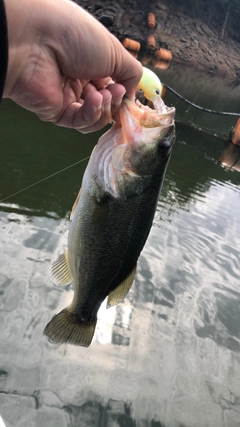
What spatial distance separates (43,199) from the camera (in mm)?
6566

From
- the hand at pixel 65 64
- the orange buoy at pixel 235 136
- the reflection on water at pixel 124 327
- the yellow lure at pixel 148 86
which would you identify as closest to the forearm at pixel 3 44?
the hand at pixel 65 64

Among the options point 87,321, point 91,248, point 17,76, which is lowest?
point 87,321

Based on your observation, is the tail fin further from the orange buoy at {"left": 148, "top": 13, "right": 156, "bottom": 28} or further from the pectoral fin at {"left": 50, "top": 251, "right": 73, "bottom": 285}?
the orange buoy at {"left": 148, "top": 13, "right": 156, "bottom": 28}

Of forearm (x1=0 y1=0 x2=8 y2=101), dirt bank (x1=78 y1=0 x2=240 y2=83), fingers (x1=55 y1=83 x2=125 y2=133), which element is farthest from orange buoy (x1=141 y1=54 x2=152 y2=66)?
forearm (x1=0 y1=0 x2=8 y2=101)

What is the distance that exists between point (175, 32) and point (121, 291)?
48.2 meters

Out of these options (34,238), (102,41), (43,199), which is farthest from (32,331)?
(102,41)

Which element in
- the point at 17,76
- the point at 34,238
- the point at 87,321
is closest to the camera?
the point at 17,76

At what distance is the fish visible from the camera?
6.66 ft

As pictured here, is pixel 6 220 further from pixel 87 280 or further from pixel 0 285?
pixel 87 280

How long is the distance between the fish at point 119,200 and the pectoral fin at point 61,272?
10 cm

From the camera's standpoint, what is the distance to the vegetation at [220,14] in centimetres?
5044

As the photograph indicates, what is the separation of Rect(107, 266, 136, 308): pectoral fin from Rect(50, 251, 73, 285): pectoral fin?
1.00ft

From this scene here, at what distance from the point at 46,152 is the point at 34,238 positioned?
3.24 metres

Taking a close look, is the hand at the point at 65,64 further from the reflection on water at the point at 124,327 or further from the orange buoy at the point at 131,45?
the orange buoy at the point at 131,45
